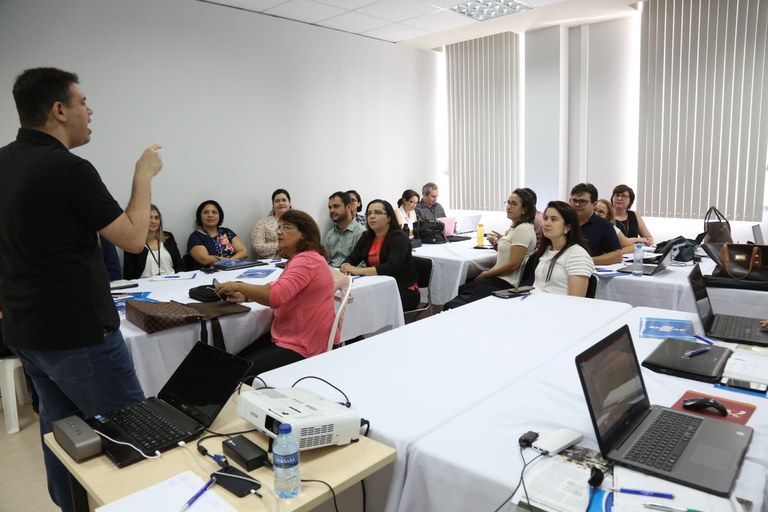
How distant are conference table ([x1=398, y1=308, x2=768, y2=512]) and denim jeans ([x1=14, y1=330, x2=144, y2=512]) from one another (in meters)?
0.96

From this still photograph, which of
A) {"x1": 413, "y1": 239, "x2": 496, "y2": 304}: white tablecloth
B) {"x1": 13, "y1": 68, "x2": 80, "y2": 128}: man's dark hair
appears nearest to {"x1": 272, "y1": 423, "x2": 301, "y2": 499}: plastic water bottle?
{"x1": 13, "y1": 68, "x2": 80, "y2": 128}: man's dark hair

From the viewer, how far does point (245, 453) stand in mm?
1249

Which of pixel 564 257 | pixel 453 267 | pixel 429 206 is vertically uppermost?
pixel 429 206

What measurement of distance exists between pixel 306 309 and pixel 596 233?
8.03ft

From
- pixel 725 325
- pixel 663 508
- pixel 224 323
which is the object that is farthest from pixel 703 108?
pixel 663 508

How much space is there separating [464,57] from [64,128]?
6.58 metres

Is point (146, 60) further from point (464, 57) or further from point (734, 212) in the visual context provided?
point (734, 212)

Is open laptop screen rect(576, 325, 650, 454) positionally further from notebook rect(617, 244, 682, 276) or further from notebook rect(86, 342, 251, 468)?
notebook rect(617, 244, 682, 276)

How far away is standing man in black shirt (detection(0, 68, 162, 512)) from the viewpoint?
1.51 metres

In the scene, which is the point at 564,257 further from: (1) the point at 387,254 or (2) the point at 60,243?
(2) the point at 60,243

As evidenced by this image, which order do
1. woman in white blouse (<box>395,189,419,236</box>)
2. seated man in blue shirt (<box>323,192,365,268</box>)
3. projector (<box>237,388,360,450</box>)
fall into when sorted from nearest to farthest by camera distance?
projector (<box>237,388,360,450</box>), seated man in blue shirt (<box>323,192,365,268</box>), woman in white blouse (<box>395,189,419,236</box>)

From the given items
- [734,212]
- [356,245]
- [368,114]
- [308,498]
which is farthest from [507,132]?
[308,498]

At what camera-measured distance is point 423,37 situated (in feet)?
22.6

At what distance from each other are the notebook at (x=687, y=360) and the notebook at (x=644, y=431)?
337 millimetres
